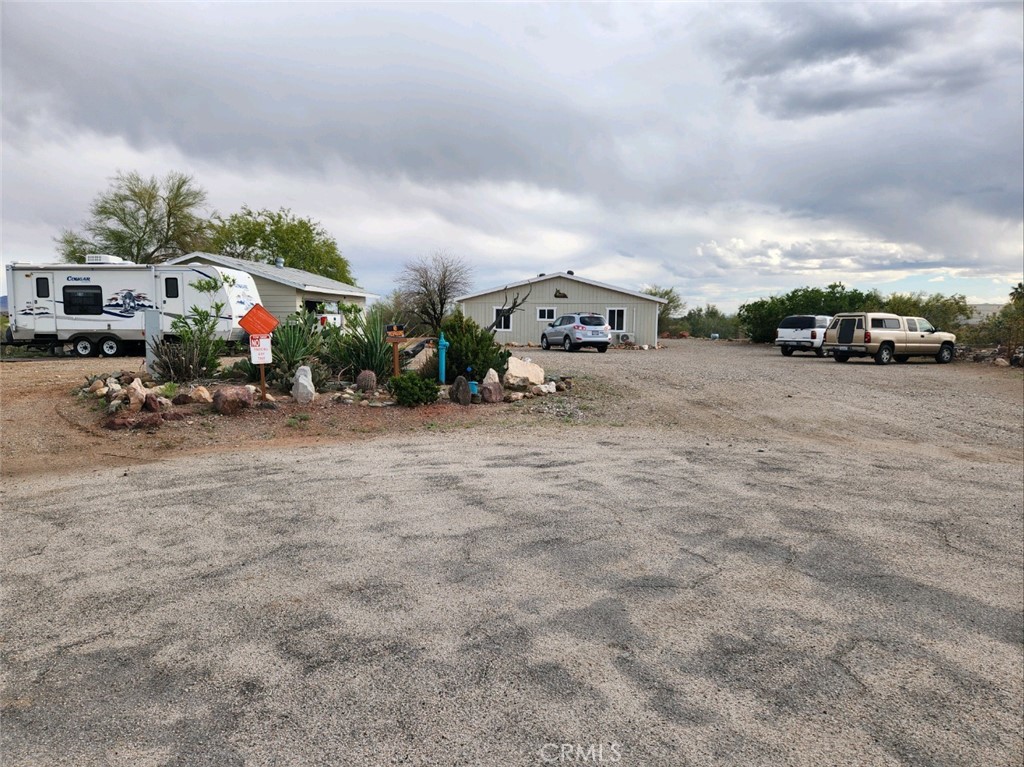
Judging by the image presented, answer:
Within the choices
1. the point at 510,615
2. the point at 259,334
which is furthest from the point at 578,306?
the point at 510,615

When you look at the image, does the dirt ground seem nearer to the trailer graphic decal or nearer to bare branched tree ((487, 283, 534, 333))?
bare branched tree ((487, 283, 534, 333))

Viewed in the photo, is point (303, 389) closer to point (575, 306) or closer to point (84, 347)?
point (84, 347)

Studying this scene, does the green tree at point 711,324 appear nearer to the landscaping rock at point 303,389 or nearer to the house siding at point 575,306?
the house siding at point 575,306

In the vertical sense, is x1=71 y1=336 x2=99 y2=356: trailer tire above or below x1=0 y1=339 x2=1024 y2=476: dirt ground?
above

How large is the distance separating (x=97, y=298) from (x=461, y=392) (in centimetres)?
1347

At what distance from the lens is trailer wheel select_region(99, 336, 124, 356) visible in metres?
18.5

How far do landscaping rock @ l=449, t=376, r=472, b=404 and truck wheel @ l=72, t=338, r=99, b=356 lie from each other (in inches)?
538

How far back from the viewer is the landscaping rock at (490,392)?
10.7 m

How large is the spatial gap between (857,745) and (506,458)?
469cm

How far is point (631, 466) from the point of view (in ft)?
21.8

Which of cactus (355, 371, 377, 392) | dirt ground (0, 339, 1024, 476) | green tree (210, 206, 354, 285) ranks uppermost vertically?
green tree (210, 206, 354, 285)

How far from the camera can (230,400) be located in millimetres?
8891

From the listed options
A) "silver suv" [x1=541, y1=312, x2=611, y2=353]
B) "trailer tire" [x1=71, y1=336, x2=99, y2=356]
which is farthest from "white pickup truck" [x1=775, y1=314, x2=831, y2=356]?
"trailer tire" [x1=71, y1=336, x2=99, y2=356]

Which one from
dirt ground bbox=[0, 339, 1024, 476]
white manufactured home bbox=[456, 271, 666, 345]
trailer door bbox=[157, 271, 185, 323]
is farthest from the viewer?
white manufactured home bbox=[456, 271, 666, 345]
